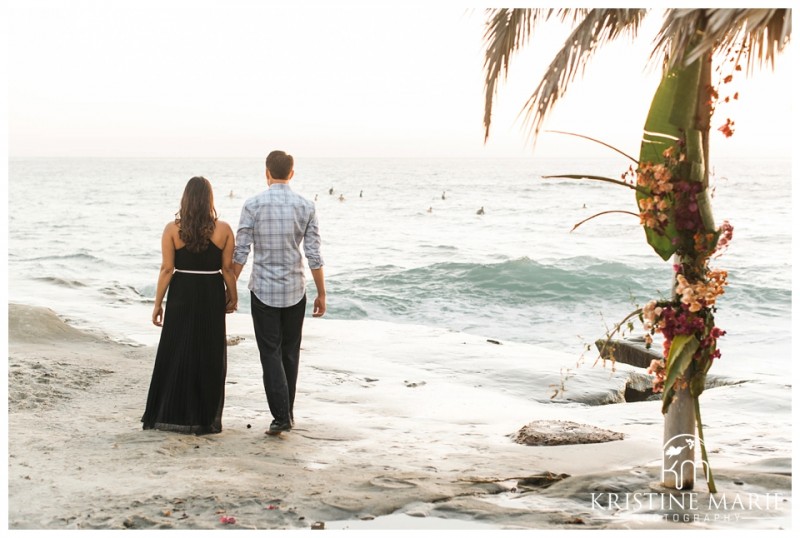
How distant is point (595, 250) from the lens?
27703 millimetres

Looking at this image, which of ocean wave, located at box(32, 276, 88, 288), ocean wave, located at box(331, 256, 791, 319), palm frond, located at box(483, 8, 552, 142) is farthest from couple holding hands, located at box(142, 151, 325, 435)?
ocean wave, located at box(32, 276, 88, 288)

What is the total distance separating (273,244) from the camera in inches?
237

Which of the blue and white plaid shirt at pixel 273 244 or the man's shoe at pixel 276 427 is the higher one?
the blue and white plaid shirt at pixel 273 244

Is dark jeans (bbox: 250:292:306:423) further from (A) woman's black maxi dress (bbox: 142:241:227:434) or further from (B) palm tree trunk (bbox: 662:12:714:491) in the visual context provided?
(B) palm tree trunk (bbox: 662:12:714:491)

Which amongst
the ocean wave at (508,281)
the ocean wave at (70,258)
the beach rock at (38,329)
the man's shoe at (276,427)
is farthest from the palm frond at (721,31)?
the ocean wave at (70,258)

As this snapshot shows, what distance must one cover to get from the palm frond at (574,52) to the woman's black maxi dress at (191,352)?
2548mm

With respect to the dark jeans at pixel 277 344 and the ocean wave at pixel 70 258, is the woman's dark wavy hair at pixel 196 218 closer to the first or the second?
the dark jeans at pixel 277 344

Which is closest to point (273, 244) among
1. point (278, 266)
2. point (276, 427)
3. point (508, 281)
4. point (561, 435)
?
point (278, 266)

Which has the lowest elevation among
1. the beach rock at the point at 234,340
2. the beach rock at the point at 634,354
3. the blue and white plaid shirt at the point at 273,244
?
the beach rock at the point at 234,340

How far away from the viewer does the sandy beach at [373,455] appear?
443 centimetres

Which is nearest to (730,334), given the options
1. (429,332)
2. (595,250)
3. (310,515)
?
(429,332)

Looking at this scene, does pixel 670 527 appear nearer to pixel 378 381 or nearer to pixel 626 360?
pixel 378 381

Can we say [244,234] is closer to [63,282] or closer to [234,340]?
[234,340]

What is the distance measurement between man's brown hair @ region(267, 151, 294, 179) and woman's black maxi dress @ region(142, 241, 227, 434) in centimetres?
68
